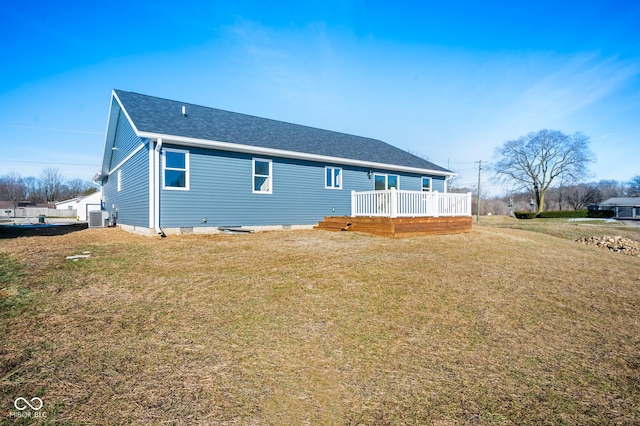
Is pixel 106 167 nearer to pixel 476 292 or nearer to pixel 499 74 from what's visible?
pixel 476 292

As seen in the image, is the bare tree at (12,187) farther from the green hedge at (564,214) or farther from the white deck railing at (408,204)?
the green hedge at (564,214)

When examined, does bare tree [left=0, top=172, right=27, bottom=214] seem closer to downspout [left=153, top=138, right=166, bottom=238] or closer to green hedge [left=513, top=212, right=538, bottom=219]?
downspout [left=153, top=138, right=166, bottom=238]

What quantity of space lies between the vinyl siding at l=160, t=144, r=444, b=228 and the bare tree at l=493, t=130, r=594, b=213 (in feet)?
142

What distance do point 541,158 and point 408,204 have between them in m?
45.8

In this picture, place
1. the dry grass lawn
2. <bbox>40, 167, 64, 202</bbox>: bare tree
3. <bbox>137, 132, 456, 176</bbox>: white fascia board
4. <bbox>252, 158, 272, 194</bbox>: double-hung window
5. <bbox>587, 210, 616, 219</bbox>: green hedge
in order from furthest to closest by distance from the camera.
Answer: <bbox>40, 167, 64, 202</bbox>: bare tree < <bbox>587, 210, 616, 219</bbox>: green hedge < <bbox>252, 158, 272, 194</bbox>: double-hung window < <bbox>137, 132, 456, 176</bbox>: white fascia board < the dry grass lawn

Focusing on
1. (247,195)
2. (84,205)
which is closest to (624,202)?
(247,195)

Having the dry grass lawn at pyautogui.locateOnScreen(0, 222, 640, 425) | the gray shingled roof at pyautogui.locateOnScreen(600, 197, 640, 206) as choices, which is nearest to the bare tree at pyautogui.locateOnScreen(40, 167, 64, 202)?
the dry grass lawn at pyautogui.locateOnScreen(0, 222, 640, 425)

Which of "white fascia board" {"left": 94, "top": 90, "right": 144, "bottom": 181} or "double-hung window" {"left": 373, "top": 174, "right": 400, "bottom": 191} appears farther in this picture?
"double-hung window" {"left": 373, "top": 174, "right": 400, "bottom": 191}

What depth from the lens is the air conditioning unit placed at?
1532 centimetres

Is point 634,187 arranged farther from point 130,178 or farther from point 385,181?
point 130,178

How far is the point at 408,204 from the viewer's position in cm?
1244

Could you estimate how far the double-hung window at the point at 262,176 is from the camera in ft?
42.6

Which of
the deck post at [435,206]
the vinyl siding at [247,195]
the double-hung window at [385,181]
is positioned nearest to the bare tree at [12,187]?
the vinyl siding at [247,195]

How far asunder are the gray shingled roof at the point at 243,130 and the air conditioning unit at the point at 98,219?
5789 mm
